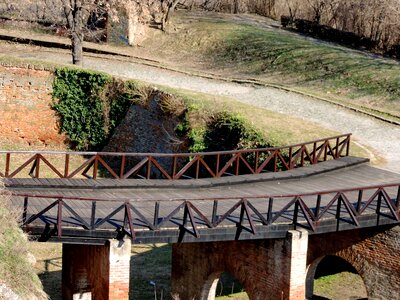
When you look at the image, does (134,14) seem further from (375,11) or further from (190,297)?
(190,297)

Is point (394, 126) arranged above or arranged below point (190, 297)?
above

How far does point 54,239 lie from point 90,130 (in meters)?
15.5

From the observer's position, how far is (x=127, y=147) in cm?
2784

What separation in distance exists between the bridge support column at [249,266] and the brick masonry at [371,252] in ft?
5.12

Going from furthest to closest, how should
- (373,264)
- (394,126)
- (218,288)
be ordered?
(394,126)
(218,288)
(373,264)

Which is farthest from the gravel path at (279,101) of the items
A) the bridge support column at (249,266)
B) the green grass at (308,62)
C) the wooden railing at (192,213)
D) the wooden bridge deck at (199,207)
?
the bridge support column at (249,266)

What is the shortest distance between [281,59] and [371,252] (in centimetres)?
1753

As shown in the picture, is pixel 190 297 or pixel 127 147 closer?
pixel 190 297

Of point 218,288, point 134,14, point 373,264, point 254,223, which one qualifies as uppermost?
point 134,14

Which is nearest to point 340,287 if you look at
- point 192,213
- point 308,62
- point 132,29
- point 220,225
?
point 192,213

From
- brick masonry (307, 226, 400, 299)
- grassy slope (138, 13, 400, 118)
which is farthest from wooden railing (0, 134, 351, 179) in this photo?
grassy slope (138, 13, 400, 118)

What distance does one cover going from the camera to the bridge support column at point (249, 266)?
15.1 meters

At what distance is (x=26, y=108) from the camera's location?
2866 centimetres

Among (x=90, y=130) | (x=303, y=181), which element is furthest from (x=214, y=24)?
(x=303, y=181)
